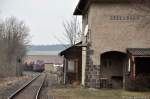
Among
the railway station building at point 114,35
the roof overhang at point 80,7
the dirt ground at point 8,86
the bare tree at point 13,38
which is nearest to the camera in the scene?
the dirt ground at point 8,86

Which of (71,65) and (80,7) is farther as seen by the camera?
(71,65)

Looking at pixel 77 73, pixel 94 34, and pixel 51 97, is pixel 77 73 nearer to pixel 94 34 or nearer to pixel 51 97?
pixel 94 34

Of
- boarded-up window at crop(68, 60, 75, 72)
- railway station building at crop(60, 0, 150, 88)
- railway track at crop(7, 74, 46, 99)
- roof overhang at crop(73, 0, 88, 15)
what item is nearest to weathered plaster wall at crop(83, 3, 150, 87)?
railway station building at crop(60, 0, 150, 88)

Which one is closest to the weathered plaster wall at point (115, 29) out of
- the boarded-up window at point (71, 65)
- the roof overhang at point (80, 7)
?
the roof overhang at point (80, 7)

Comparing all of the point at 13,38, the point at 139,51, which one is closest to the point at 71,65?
the point at 139,51

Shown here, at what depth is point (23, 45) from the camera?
110 m

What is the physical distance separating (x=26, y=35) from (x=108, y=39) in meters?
79.1

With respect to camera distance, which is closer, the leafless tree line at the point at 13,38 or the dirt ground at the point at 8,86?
the dirt ground at the point at 8,86

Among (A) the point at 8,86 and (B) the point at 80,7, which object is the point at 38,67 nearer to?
(A) the point at 8,86

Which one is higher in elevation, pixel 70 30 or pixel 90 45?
pixel 70 30

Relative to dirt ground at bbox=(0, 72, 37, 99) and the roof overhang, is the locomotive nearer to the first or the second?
dirt ground at bbox=(0, 72, 37, 99)

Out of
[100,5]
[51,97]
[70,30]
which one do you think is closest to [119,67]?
[100,5]

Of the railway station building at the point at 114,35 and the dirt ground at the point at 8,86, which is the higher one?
the railway station building at the point at 114,35

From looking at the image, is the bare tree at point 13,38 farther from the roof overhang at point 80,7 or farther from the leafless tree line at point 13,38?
the roof overhang at point 80,7
